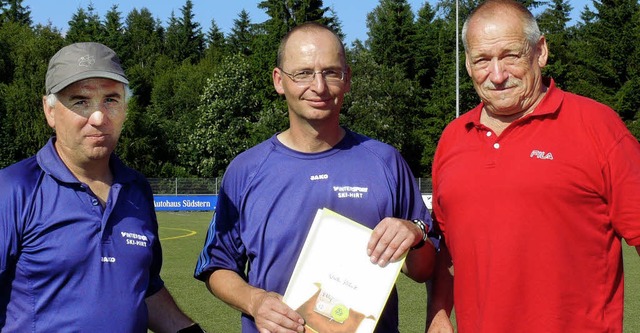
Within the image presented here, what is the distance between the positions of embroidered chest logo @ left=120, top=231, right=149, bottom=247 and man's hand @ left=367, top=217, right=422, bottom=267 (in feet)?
3.66

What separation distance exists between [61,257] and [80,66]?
0.89m

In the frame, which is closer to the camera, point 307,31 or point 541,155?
point 541,155

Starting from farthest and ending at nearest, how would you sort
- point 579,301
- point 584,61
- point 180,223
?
point 584,61
point 180,223
point 579,301

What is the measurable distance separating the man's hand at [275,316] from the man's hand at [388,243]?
46 centimetres

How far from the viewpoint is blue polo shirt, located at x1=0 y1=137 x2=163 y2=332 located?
3631 millimetres

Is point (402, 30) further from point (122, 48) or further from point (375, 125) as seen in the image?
point (122, 48)

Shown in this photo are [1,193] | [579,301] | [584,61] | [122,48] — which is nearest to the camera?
[1,193]

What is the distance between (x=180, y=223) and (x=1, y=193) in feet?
88.9

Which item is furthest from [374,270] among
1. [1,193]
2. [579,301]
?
[1,193]

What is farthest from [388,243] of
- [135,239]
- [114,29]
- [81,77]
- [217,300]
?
[114,29]

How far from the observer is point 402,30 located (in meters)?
66.7

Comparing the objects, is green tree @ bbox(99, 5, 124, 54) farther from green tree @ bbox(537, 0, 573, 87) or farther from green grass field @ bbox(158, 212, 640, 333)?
green grass field @ bbox(158, 212, 640, 333)

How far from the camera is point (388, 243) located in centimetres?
378

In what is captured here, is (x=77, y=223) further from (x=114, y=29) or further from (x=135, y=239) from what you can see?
(x=114, y=29)
